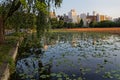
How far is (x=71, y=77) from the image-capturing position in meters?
12.0

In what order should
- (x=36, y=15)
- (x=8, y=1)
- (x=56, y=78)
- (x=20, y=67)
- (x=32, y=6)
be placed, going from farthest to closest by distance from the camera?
(x=8, y=1), (x=36, y=15), (x=32, y=6), (x=20, y=67), (x=56, y=78)

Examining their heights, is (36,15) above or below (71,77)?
above

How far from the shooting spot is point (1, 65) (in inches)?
478

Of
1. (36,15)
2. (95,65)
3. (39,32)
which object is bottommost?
(95,65)

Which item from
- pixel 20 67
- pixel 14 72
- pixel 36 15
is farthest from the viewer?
pixel 36 15

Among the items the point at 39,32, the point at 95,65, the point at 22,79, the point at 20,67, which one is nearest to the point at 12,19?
the point at 39,32

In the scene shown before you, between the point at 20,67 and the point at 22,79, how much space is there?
3342 millimetres

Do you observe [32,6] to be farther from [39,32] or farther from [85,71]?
[85,71]

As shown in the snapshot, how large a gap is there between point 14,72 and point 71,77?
3236mm

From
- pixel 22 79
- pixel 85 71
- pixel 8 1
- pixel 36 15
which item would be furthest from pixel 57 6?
pixel 22 79

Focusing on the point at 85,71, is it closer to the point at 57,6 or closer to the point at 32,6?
the point at 32,6

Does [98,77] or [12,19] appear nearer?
[98,77]

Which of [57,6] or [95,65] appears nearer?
[95,65]

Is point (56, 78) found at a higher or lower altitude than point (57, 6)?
lower
